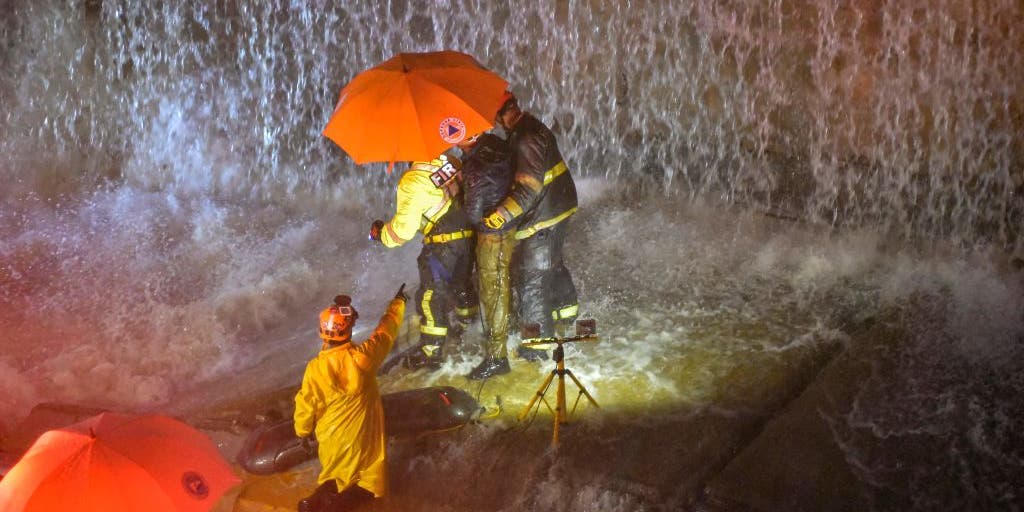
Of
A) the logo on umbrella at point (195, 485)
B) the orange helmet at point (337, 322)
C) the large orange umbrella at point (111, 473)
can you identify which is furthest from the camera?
the orange helmet at point (337, 322)

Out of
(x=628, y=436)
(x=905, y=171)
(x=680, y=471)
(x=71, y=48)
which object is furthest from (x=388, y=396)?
(x=71, y=48)

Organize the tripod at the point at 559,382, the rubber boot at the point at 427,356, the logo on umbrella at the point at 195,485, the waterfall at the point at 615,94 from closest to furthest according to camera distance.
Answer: the logo on umbrella at the point at 195,485 → the tripod at the point at 559,382 → the rubber boot at the point at 427,356 → the waterfall at the point at 615,94

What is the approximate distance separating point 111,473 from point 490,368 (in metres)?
2.99

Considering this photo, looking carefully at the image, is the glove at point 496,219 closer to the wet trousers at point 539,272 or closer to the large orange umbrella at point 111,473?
the wet trousers at point 539,272

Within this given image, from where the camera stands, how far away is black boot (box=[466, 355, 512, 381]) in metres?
5.79

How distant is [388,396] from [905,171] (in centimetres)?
572

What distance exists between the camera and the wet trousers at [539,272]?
5.66 metres

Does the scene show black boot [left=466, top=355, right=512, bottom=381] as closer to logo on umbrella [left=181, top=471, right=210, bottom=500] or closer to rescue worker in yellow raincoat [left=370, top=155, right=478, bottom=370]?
rescue worker in yellow raincoat [left=370, top=155, right=478, bottom=370]

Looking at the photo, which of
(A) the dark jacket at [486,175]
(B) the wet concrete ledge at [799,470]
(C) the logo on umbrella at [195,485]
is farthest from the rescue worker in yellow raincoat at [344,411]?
(B) the wet concrete ledge at [799,470]

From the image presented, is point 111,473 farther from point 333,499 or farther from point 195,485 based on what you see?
point 333,499

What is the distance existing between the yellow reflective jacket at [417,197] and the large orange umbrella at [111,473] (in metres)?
2.12

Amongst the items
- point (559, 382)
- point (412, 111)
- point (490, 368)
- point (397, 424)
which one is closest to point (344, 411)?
point (397, 424)

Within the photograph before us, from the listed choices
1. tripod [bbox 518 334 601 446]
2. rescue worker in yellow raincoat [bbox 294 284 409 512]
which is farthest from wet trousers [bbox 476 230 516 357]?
rescue worker in yellow raincoat [bbox 294 284 409 512]

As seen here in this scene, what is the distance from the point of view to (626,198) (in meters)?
9.63
